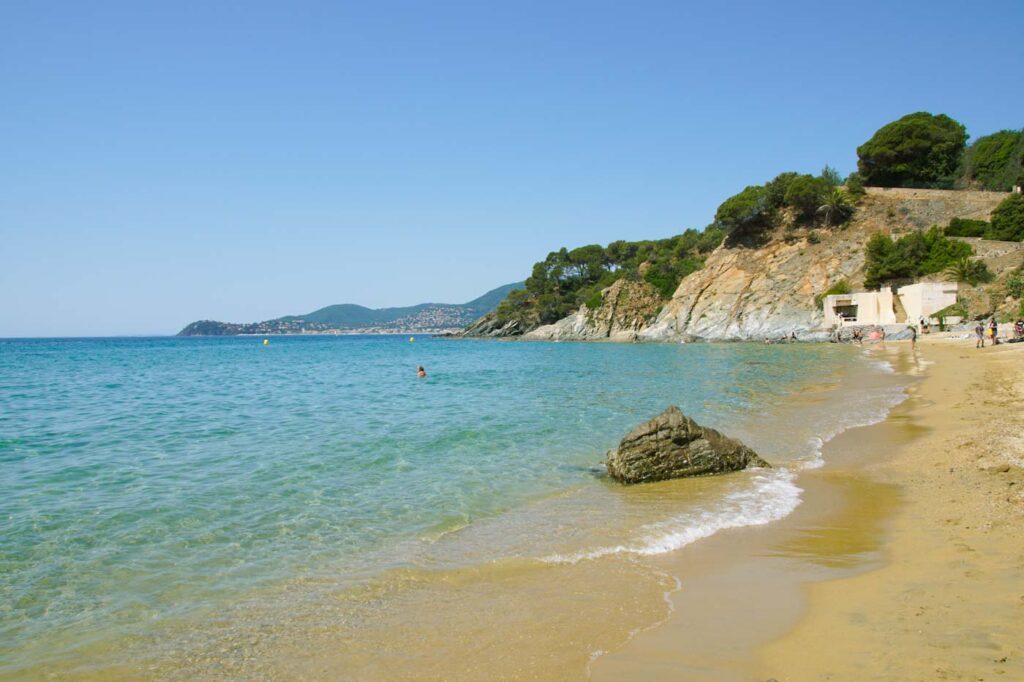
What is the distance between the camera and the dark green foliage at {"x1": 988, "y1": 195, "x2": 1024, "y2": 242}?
5684 cm

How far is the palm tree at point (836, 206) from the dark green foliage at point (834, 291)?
10924 millimetres

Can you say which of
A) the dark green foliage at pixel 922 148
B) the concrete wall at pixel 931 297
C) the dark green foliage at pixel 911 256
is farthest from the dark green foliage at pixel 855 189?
the concrete wall at pixel 931 297

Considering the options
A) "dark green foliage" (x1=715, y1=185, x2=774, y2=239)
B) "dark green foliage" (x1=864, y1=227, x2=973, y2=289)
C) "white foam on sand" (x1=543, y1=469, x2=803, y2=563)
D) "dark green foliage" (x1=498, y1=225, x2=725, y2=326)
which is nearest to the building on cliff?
"dark green foliage" (x1=864, y1=227, x2=973, y2=289)

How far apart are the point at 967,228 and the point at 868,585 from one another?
234 feet

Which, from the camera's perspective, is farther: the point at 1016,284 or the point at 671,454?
the point at 1016,284

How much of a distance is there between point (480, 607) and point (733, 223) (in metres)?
82.4

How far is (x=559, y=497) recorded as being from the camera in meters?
9.81

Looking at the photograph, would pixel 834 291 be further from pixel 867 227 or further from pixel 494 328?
pixel 494 328

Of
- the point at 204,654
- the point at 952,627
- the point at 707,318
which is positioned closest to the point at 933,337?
the point at 707,318

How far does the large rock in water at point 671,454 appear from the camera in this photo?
1059 centimetres

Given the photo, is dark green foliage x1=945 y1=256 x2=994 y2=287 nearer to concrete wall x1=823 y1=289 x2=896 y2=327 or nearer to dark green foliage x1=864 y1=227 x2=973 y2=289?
dark green foliage x1=864 y1=227 x2=973 y2=289

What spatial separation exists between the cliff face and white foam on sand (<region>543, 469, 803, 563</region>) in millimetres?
58883

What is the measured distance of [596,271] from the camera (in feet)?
372

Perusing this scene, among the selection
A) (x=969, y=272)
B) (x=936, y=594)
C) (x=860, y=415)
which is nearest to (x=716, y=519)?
(x=936, y=594)
